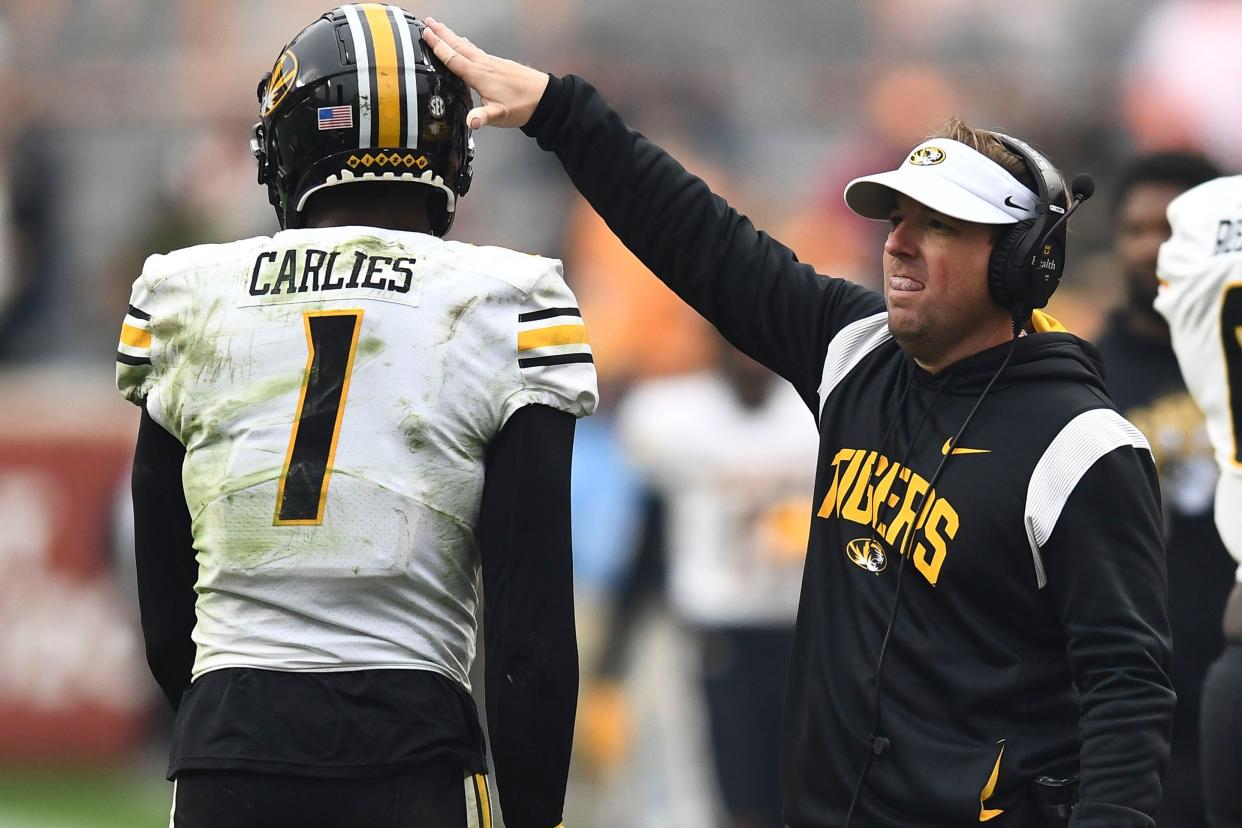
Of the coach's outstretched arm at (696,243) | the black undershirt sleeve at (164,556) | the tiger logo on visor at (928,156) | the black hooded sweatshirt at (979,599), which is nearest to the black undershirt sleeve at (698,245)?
the coach's outstretched arm at (696,243)

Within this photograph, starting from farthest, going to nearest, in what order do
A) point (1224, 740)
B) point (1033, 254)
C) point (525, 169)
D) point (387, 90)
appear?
point (525, 169), point (1224, 740), point (1033, 254), point (387, 90)

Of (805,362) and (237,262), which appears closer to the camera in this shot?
(237,262)

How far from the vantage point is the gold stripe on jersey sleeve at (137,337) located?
2.72 meters

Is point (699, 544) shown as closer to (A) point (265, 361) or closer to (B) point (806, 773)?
(B) point (806, 773)

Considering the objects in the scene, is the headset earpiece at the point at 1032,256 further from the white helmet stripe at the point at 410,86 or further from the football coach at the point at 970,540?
the white helmet stripe at the point at 410,86

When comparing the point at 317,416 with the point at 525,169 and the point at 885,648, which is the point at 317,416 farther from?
the point at 525,169

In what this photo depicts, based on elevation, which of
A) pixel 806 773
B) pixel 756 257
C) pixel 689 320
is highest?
pixel 689 320

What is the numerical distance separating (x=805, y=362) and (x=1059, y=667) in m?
0.77

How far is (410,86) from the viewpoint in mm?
2768

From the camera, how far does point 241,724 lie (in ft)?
8.39

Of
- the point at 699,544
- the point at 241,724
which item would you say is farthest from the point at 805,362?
the point at 699,544

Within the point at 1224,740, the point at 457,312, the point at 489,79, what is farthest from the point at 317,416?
the point at 1224,740

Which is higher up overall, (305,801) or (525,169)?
(525,169)

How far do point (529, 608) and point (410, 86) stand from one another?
0.84 meters
